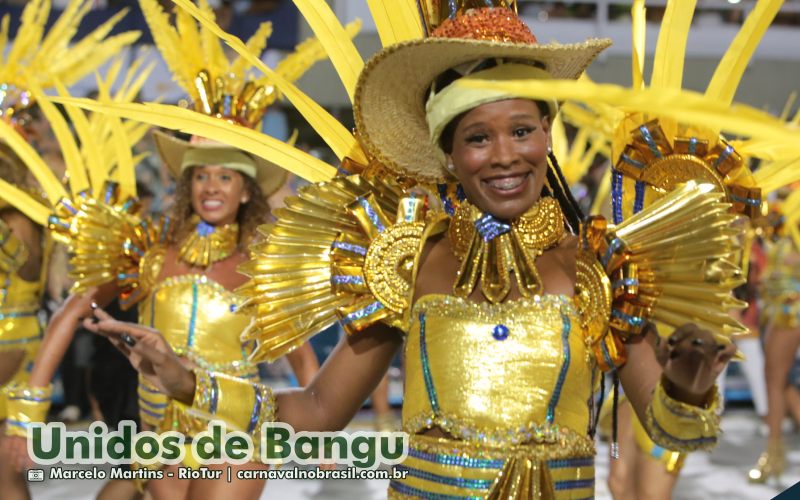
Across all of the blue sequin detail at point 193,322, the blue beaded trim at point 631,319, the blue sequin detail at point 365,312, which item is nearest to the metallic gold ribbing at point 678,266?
the blue beaded trim at point 631,319

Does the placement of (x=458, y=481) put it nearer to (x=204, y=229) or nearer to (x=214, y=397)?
(x=214, y=397)

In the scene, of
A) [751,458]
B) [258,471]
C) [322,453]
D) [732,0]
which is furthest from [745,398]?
[322,453]

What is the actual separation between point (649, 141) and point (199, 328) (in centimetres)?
197

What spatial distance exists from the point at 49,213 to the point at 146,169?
152 inches

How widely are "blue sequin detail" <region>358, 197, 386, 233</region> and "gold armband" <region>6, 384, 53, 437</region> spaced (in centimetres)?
224

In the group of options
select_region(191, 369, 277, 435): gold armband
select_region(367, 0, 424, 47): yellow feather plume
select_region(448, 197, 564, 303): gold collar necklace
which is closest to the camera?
→ select_region(448, 197, 564, 303): gold collar necklace

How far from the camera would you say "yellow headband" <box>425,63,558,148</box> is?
6.91ft

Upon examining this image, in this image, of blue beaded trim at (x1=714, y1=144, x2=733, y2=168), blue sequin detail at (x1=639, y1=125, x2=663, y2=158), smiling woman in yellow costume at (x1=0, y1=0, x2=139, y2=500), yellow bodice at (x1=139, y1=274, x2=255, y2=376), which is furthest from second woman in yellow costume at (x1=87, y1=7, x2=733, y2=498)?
smiling woman in yellow costume at (x1=0, y1=0, x2=139, y2=500)

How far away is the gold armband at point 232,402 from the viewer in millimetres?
2332

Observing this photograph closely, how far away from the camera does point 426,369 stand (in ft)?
7.22

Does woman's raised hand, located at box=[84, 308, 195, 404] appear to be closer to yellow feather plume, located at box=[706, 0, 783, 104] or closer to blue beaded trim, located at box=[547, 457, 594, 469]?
blue beaded trim, located at box=[547, 457, 594, 469]

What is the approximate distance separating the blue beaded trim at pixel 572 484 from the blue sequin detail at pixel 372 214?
664mm

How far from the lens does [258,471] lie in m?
3.87

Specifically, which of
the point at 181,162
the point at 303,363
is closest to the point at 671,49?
the point at 303,363
